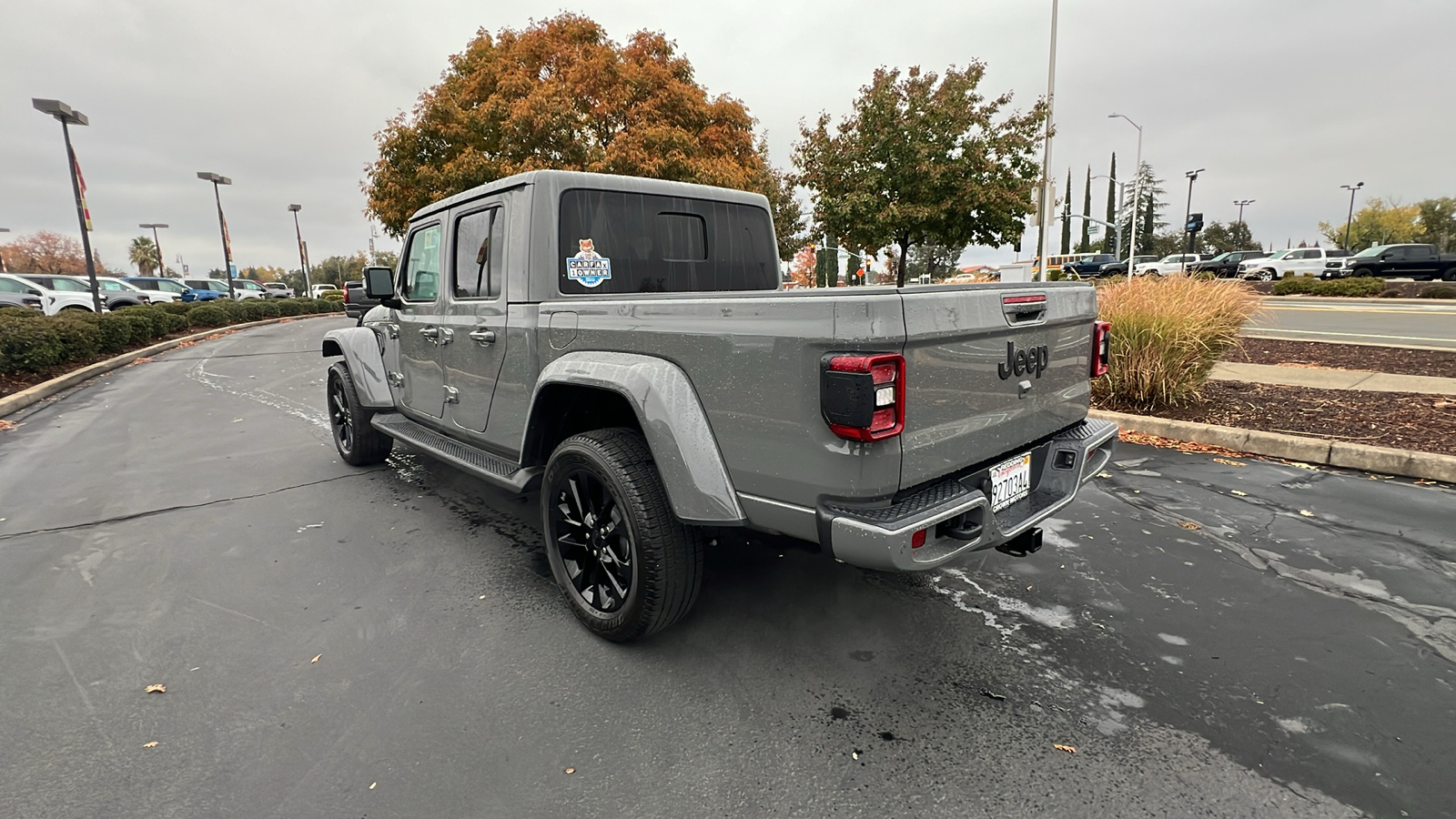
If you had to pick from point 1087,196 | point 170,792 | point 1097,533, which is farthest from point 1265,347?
point 1087,196

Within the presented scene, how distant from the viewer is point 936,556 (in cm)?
215

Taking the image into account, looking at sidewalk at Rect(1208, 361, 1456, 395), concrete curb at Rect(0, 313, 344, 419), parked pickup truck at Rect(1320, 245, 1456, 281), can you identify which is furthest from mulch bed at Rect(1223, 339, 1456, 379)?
parked pickup truck at Rect(1320, 245, 1456, 281)

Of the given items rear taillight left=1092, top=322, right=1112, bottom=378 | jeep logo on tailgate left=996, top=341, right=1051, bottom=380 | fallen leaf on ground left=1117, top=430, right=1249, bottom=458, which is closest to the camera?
jeep logo on tailgate left=996, top=341, right=1051, bottom=380

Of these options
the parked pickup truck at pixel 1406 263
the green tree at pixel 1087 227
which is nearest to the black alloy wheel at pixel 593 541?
the parked pickup truck at pixel 1406 263

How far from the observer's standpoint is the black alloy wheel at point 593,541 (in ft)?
9.04

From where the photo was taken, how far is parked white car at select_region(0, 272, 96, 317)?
1944 centimetres

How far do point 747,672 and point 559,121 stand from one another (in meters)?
14.7

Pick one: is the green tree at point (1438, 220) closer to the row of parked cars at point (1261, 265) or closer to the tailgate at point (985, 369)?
the row of parked cars at point (1261, 265)

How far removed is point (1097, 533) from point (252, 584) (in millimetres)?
4442

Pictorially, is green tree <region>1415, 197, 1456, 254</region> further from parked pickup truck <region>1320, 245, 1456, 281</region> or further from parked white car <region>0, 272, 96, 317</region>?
parked white car <region>0, 272, 96, 317</region>

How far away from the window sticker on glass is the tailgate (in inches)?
67.6

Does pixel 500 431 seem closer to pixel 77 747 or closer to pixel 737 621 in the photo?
pixel 737 621

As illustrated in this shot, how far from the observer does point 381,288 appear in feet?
14.8

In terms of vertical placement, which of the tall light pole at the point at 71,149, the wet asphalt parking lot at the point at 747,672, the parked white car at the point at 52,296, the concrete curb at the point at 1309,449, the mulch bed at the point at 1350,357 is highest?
the tall light pole at the point at 71,149
